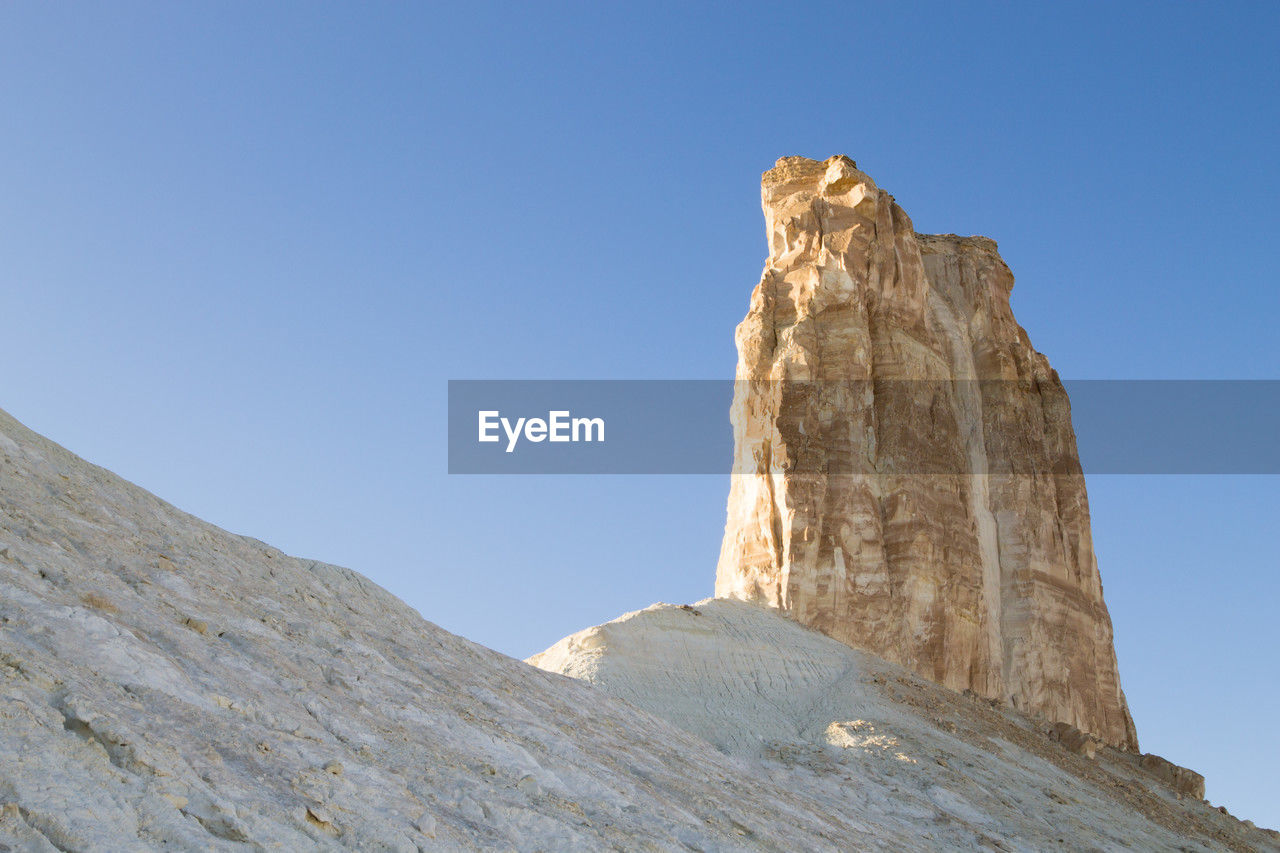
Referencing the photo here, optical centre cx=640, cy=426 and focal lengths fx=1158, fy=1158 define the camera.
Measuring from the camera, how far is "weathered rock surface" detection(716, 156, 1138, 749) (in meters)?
34.3

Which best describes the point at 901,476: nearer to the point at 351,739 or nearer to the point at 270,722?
the point at 351,739

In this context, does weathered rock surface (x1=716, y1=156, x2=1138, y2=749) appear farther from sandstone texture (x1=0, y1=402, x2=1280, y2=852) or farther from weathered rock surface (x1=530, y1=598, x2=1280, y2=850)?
sandstone texture (x1=0, y1=402, x2=1280, y2=852)

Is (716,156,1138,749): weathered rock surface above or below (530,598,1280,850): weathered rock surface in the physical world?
above

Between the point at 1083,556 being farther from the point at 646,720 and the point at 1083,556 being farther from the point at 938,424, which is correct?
the point at 646,720

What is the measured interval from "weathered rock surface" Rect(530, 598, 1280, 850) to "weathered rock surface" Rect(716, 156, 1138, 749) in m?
3.46

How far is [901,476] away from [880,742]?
53.7 feet

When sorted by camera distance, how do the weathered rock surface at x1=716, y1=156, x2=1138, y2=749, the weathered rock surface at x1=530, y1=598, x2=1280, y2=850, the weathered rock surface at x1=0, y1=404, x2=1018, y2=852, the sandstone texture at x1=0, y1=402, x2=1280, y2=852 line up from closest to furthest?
1. the weathered rock surface at x1=0, y1=404, x2=1018, y2=852
2. the sandstone texture at x1=0, y1=402, x2=1280, y2=852
3. the weathered rock surface at x1=530, y1=598, x2=1280, y2=850
4. the weathered rock surface at x1=716, y1=156, x2=1138, y2=749

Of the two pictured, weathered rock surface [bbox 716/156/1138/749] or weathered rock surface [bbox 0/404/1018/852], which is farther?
weathered rock surface [bbox 716/156/1138/749]

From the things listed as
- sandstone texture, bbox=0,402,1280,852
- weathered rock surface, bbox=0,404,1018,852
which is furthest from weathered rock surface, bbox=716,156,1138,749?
weathered rock surface, bbox=0,404,1018,852

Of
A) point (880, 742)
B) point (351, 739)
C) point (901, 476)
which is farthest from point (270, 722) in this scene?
point (901, 476)

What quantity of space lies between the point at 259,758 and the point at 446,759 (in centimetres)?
242

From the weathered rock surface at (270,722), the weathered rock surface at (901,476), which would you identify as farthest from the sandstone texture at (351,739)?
the weathered rock surface at (901,476)

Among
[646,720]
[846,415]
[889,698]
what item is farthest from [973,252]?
[646,720]

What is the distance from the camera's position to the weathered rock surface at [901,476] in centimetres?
3428
